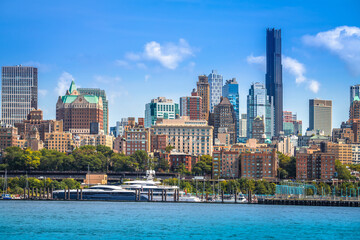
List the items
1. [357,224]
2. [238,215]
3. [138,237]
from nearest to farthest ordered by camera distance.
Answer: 1. [138,237]
2. [357,224]
3. [238,215]

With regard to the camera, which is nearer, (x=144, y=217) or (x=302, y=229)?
(x=302, y=229)

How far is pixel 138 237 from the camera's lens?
4589 inches

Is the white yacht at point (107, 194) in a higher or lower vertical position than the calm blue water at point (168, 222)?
higher

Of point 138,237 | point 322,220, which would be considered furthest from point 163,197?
point 138,237

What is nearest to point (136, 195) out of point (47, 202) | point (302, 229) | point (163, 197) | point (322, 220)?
point (163, 197)

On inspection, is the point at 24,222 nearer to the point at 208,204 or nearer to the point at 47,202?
the point at 47,202

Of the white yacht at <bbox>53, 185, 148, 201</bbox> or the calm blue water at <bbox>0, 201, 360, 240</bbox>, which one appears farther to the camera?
the white yacht at <bbox>53, 185, 148, 201</bbox>

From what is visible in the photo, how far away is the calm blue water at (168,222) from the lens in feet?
397

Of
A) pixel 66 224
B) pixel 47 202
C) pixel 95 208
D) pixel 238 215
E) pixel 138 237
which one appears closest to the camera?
pixel 138 237

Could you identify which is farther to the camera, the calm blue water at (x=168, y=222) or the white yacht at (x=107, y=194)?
the white yacht at (x=107, y=194)

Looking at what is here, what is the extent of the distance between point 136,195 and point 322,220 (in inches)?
2280

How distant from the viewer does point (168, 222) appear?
455 ft

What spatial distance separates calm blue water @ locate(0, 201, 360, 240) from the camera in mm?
121000

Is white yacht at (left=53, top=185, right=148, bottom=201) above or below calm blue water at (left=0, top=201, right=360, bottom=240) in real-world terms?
above
